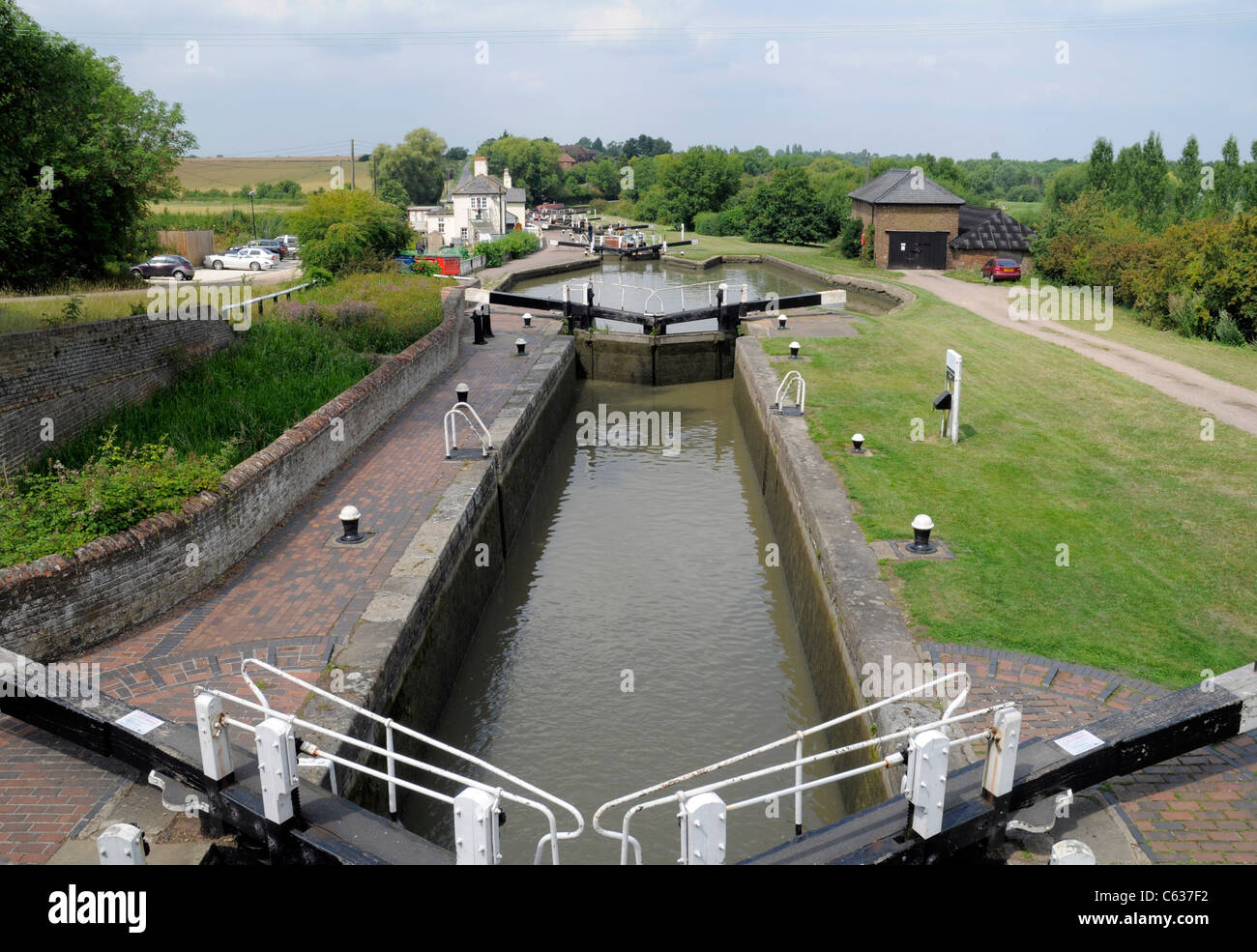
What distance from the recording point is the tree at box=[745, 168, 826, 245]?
52.5m

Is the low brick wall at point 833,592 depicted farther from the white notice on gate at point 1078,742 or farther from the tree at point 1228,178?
the tree at point 1228,178

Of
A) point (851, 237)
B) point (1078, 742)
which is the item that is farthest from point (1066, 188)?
point (1078, 742)

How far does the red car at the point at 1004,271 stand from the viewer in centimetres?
3431

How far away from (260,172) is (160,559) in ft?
403

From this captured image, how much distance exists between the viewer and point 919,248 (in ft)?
129

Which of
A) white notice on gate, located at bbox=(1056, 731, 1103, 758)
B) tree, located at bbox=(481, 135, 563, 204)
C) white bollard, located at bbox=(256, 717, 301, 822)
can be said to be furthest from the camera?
tree, located at bbox=(481, 135, 563, 204)

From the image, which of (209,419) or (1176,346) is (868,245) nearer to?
(1176,346)

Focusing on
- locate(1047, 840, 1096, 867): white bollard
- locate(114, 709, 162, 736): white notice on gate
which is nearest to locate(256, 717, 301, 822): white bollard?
locate(114, 709, 162, 736): white notice on gate

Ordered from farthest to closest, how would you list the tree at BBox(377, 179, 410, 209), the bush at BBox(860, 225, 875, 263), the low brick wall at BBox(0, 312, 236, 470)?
the tree at BBox(377, 179, 410, 209), the bush at BBox(860, 225, 875, 263), the low brick wall at BBox(0, 312, 236, 470)

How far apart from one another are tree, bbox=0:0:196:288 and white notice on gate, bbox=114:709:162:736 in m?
10.6

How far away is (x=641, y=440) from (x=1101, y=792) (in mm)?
14036

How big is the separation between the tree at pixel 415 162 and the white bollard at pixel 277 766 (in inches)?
3512

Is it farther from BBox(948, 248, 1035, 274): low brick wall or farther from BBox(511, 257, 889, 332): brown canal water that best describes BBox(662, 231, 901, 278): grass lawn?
BBox(948, 248, 1035, 274): low brick wall
